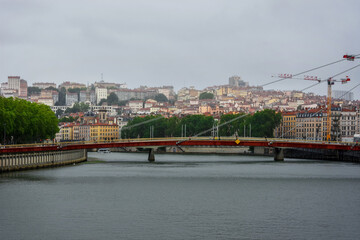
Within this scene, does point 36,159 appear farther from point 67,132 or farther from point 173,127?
point 67,132

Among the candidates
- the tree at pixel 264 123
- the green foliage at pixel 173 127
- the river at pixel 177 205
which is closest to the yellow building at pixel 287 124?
the green foliage at pixel 173 127

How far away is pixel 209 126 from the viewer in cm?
14112

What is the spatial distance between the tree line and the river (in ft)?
190

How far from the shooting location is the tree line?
411 ft

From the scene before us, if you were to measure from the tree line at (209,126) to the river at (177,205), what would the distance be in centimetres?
5778

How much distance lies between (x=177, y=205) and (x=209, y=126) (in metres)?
99.2

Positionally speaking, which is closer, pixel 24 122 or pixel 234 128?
pixel 24 122

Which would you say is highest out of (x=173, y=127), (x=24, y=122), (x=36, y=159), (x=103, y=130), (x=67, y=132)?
(x=173, y=127)

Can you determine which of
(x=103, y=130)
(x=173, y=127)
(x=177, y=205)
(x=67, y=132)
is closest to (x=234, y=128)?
(x=173, y=127)

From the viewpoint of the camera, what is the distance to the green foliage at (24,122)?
71.2m

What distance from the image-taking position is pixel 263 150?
113250 millimetres

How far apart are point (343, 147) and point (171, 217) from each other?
4078 cm

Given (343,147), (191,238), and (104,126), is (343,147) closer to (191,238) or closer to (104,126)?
(191,238)

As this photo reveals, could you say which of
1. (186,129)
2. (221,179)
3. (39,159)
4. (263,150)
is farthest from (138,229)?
(186,129)
